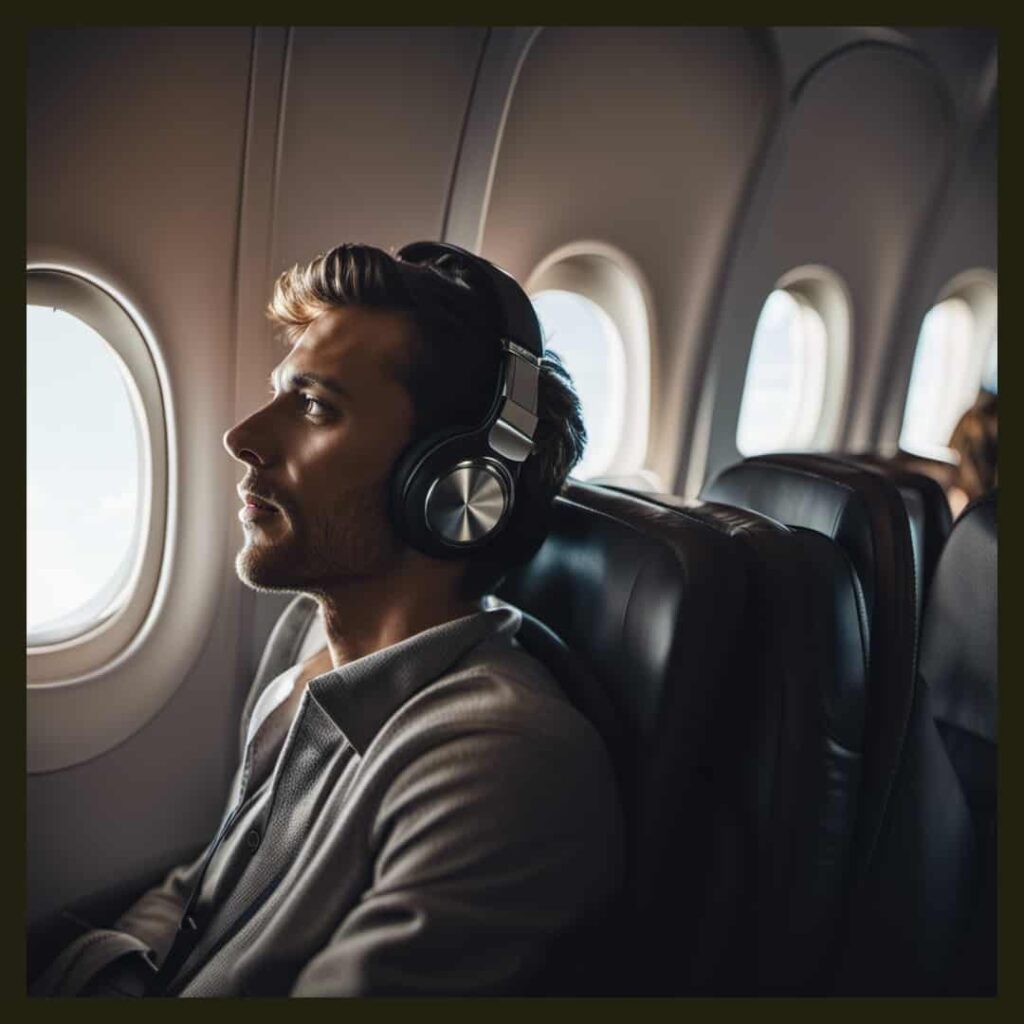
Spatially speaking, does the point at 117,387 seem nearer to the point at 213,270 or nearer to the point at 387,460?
the point at 213,270

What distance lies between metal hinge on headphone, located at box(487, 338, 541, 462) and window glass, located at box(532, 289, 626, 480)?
4.28ft

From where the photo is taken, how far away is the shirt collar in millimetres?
1012

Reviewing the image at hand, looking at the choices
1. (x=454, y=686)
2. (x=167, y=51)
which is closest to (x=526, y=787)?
(x=454, y=686)

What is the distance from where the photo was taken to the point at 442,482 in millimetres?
1031

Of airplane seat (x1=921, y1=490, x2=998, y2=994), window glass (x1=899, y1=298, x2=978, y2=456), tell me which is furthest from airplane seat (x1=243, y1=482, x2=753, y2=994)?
window glass (x1=899, y1=298, x2=978, y2=456)

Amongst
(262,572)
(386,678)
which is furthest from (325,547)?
(386,678)

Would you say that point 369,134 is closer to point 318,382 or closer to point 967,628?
point 318,382

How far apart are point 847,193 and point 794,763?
2.99m

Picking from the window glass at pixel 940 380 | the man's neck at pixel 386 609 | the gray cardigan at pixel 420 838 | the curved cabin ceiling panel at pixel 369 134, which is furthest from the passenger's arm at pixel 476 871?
the window glass at pixel 940 380

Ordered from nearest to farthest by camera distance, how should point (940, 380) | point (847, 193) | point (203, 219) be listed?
point (203, 219), point (847, 193), point (940, 380)

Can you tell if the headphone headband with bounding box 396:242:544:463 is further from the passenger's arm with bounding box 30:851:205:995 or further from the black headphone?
the passenger's arm with bounding box 30:851:205:995

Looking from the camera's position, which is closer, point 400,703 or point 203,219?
point 400,703

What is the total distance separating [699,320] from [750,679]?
2.05 m

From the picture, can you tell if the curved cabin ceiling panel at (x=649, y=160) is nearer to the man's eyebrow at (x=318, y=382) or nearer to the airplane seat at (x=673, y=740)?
the man's eyebrow at (x=318, y=382)
